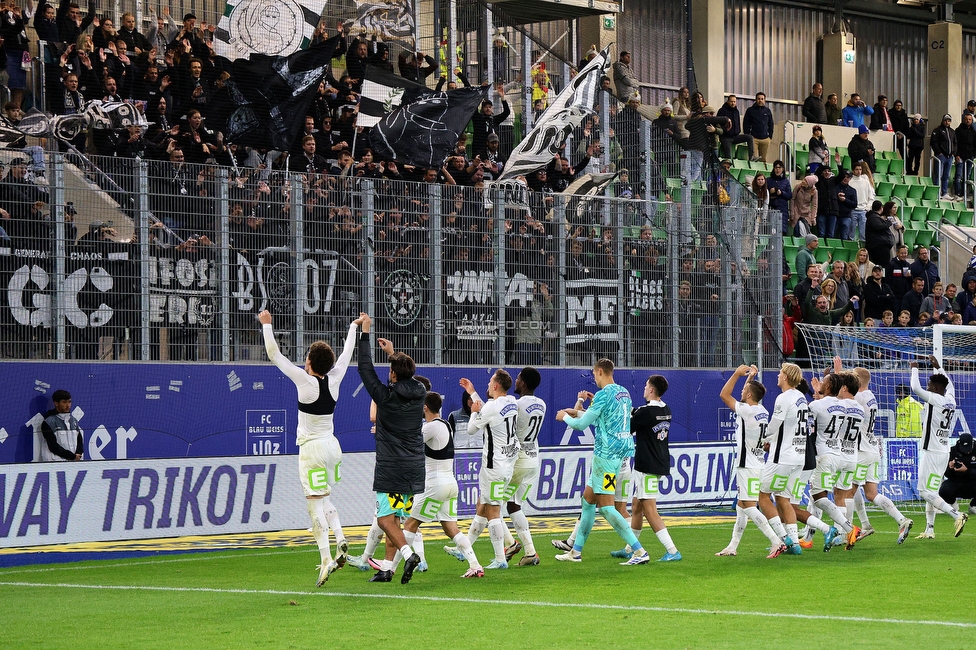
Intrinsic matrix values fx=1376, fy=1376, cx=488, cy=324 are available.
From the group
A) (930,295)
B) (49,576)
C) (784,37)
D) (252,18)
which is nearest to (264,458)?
(49,576)

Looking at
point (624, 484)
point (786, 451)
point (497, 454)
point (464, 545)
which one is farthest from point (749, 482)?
point (464, 545)

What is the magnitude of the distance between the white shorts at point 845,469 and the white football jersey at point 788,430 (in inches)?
41.4

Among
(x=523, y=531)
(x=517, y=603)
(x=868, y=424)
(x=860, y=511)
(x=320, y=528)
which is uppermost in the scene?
(x=868, y=424)

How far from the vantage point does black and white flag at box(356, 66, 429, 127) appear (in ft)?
68.8

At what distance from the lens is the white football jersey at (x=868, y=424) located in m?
17.1

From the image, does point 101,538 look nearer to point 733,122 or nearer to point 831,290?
point 831,290

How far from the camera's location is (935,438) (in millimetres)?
17984

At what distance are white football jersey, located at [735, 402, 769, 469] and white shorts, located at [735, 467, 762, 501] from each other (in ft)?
0.15

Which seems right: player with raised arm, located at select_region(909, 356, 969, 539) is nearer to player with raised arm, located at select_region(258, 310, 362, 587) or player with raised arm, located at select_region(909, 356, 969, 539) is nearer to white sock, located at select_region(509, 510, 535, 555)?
white sock, located at select_region(509, 510, 535, 555)

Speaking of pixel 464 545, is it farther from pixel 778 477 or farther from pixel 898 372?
pixel 898 372

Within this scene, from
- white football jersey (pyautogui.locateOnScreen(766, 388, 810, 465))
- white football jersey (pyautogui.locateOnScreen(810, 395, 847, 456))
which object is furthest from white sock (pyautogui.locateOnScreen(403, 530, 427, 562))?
white football jersey (pyautogui.locateOnScreen(810, 395, 847, 456))

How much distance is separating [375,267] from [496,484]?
20.6ft

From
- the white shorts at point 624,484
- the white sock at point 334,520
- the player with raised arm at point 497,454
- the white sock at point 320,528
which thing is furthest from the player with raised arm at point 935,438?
the white sock at point 320,528

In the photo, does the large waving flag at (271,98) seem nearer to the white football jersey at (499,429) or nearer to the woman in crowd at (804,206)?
the white football jersey at (499,429)
